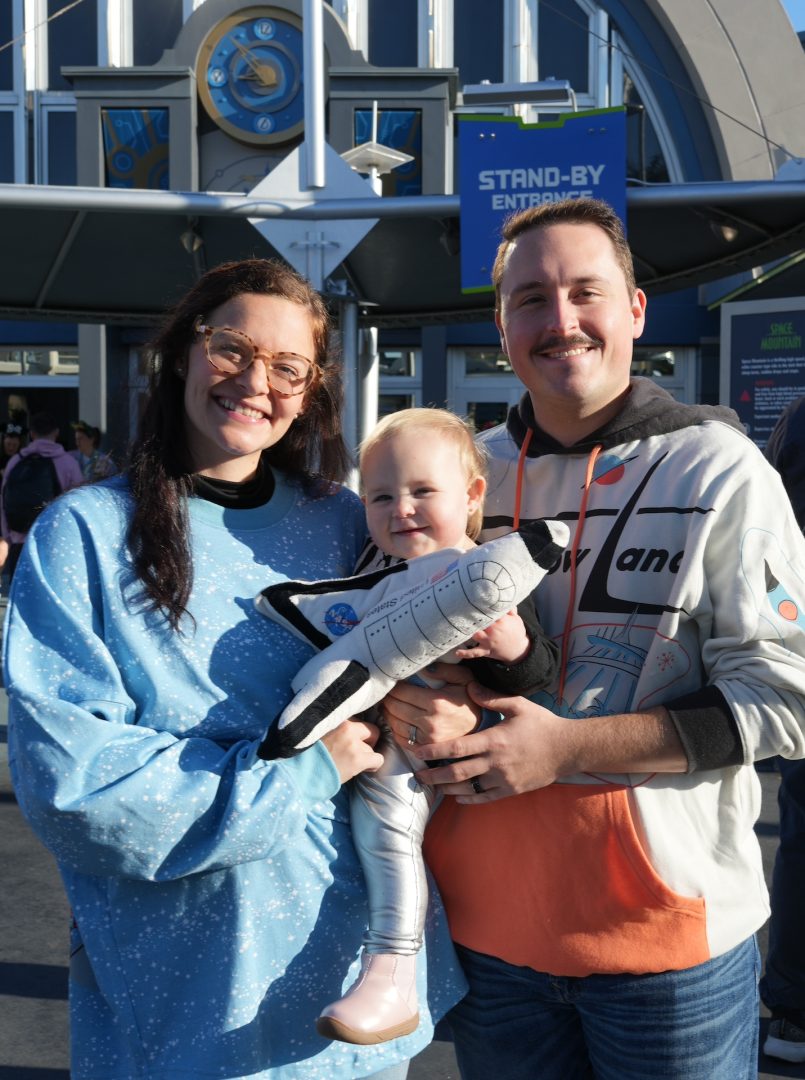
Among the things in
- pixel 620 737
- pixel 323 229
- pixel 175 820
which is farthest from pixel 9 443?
pixel 620 737

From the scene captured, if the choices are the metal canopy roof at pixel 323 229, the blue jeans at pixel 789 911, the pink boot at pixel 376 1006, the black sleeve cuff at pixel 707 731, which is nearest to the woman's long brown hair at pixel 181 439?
the pink boot at pixel 376 1006

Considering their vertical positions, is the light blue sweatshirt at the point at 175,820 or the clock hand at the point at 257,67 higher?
the clock hand at the point at 257,67

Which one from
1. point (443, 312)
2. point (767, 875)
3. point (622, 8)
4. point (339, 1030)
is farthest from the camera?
point (622, 8)

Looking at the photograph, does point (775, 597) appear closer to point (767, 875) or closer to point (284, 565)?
point (284, 565)

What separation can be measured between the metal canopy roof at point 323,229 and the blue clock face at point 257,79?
9.34 meters

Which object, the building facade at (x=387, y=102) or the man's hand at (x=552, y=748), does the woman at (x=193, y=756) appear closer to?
the man's hand at (x=552, y=748)

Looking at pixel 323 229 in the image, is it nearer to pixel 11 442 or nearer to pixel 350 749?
pixel 350 749

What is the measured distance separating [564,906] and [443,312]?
8116 mm

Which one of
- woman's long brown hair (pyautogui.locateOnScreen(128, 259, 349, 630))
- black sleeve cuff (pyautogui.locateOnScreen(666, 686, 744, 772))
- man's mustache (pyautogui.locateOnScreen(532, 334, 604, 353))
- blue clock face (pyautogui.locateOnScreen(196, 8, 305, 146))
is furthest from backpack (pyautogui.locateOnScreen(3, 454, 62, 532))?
blue clock face (pyautogui.locateOnScreen(196, 8, 305, 146))

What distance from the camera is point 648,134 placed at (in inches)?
746

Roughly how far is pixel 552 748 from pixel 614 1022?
1.63 feet

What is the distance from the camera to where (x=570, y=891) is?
6.05 ft

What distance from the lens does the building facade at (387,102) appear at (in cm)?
1758

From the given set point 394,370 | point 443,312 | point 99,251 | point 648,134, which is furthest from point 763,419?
point 648,134
